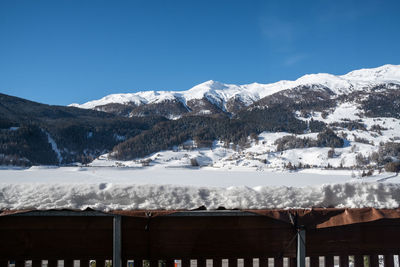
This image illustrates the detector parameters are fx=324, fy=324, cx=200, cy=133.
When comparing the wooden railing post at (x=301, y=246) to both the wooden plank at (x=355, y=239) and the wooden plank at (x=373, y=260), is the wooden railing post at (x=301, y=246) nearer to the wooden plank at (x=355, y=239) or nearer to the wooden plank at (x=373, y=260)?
the wooden plank at (x=355, y=239)

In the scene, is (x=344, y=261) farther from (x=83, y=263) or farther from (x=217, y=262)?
(x=83, y=263)

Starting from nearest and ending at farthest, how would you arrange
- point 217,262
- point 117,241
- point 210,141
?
point 117,241, point 217,262, point 210,141

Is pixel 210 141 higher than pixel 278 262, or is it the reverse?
pixel 210 141

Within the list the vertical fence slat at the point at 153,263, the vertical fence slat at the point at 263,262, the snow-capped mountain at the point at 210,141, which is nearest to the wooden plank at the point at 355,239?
the vertical fence slat at the point at 263,262

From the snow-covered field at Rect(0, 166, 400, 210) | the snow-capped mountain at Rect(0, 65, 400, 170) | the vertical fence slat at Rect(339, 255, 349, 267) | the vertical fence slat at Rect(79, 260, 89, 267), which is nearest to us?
the snow-covered field at Rect(0, 166, 400, 210)

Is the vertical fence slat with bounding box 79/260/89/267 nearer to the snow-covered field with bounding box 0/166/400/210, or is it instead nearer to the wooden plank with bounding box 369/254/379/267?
the snow-covered field with bounding box 0/166/400/210

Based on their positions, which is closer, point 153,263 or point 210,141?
point 153,263

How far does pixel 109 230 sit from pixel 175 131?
170 meters

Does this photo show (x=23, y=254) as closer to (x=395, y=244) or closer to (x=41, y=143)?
(x=395, y=244)

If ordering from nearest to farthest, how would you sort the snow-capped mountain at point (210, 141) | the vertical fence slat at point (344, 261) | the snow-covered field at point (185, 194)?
the snow-covered field at point (185, 194)
the vertical fence slat at point (344, 261)
the snow-capped mountain at point (210, 141)

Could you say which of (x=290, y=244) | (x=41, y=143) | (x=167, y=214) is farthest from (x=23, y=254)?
(x=41, y=143)

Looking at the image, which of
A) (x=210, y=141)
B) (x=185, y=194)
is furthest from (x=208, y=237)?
(x=210, y=141)

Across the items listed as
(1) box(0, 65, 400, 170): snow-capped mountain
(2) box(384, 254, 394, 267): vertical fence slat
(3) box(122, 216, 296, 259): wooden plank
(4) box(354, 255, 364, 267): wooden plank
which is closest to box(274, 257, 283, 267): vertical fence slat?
(3) box(122, 216, 296, 259): wooden plank

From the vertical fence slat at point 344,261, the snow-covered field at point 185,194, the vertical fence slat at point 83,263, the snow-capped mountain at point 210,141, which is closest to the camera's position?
the snow-covered field at point 185,194
